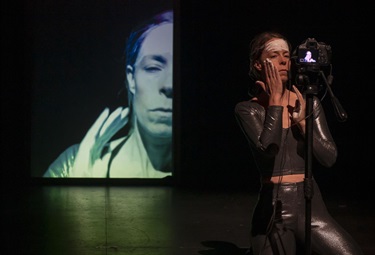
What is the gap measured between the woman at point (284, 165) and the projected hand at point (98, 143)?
Result: 18.7 feet

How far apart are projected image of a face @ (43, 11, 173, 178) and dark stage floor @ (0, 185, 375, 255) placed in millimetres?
281

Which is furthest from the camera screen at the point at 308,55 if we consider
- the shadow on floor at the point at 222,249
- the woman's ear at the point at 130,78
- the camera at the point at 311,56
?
the woman's ear at the point at 130,78

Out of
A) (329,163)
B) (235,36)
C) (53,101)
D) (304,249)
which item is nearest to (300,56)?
(329,163)

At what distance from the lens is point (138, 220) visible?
6.80 meters

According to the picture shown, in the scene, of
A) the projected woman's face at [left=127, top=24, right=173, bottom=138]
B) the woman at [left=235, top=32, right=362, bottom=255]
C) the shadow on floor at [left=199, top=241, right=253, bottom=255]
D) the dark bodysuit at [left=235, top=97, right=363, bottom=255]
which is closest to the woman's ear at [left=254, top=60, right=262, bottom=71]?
the woman at [left=235, top=32, right=362, bottom=255]

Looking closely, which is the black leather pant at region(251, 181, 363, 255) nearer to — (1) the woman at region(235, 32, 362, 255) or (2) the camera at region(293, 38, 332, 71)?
(1) the woman at region(235, 32, 362, 255)

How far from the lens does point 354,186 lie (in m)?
9.15

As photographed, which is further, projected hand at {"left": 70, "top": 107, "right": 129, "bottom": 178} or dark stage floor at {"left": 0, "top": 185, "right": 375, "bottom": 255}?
projected hand at {"left": 70, "top": 107, "right": 129, "bottom": 178}

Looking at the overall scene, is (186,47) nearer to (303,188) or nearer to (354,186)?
(354,186)

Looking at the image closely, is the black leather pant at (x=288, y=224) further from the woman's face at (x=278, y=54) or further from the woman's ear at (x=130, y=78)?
the woman's ear at (x=130, y=78)

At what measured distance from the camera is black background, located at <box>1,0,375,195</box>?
8.98 m

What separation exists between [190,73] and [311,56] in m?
5.88

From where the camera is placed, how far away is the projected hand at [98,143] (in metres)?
9.04

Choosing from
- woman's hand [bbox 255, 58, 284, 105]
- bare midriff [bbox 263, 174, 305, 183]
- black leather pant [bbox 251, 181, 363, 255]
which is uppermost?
woman's hand [bbox 255, 58, 284, 105]
